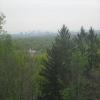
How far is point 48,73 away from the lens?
3070cm

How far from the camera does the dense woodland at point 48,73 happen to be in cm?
2359

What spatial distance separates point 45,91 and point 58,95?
1.35 metres

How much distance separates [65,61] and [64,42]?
242 cm

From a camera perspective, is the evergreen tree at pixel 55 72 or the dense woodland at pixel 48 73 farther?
the evergreen tree at pixel 55 72

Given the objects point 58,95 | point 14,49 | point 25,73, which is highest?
point 14,49

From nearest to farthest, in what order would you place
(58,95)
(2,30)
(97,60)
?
(2,30)
(58,95)
(97,60)

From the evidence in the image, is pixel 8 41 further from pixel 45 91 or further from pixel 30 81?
pixel 45 91

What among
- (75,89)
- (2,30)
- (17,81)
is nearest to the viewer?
(2,30)

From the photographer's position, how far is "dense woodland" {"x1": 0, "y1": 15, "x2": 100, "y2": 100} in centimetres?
2359

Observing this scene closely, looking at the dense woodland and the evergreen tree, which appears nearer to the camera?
the dense woodland

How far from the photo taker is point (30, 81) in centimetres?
2572

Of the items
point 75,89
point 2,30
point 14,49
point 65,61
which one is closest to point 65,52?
point 65,61

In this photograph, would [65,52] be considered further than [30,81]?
Yes

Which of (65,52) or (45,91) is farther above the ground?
(65,52)
